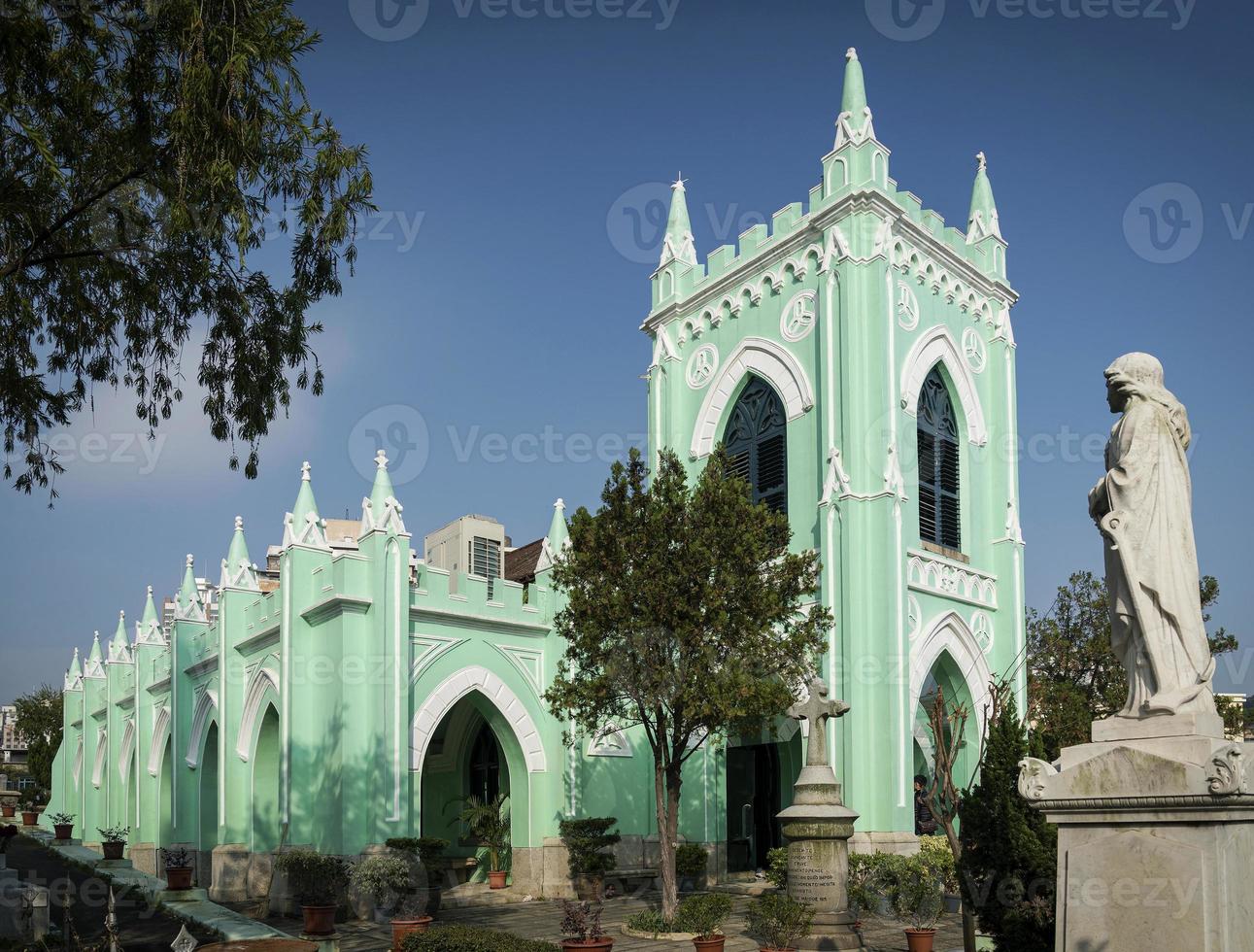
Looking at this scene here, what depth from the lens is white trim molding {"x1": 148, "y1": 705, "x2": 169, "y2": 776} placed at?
34500mm

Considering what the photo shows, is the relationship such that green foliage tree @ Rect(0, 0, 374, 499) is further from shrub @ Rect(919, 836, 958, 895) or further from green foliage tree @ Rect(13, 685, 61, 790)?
green foliage tree @ Rect(13, 685, 61, 790)

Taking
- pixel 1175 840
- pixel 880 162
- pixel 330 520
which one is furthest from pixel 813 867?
pixel 330 520

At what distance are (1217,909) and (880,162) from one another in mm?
20855

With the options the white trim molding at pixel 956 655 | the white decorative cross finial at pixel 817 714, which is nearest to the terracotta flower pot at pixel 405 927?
the white decorative cross finial at pixel 817 714

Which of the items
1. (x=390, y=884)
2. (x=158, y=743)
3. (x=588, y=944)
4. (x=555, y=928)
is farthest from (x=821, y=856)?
(x=158, y=743)

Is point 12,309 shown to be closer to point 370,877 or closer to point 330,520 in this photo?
point 370,877

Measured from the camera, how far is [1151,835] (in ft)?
18.3

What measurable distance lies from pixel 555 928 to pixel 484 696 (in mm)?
6521

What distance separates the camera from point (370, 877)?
1906 centimetres

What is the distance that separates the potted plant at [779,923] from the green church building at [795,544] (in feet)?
22.2

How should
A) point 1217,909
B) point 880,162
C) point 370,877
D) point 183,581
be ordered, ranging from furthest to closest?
point 183,581, point 880,162, point 370,877, point 1217,909

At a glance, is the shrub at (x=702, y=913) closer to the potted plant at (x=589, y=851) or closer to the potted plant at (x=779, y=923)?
the potted plant at (x=779, y=923)

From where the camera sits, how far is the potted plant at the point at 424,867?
1942 cm

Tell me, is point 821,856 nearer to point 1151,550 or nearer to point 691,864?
point 691,864
